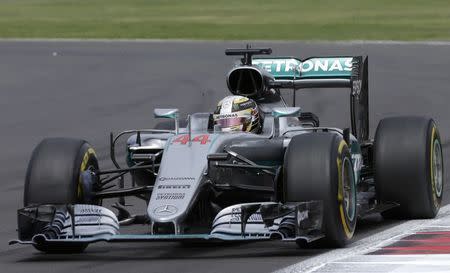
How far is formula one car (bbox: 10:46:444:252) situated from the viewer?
10672mm

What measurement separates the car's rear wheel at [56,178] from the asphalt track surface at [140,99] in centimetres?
45

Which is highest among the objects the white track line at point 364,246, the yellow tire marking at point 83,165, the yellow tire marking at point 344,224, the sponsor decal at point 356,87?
the sponsor decal at point 356,87

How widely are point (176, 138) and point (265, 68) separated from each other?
292cm

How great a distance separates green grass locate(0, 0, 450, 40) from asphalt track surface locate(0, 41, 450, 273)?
4043 millimetres

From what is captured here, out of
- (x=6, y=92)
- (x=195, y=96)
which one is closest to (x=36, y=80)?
(x=6, y=92)

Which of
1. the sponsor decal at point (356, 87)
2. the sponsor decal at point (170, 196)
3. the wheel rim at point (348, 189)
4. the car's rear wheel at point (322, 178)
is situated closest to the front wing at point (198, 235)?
the car's rear wheel at point (322, 178)

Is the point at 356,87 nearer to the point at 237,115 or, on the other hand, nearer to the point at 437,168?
the point at 437,168

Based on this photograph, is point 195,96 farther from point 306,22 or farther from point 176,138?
point 306,22

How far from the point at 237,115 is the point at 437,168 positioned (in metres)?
2.19

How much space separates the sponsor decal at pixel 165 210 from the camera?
35.0ft

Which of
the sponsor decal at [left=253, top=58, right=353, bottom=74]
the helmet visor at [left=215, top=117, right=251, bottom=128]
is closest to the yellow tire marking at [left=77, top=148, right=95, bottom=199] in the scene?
the helmet visor at [left=215, top=117, right=251, bottom=128]

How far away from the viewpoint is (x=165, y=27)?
45.4 metres

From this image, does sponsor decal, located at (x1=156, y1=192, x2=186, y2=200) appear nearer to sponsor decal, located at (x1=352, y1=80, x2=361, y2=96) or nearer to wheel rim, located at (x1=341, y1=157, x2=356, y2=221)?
wheel rim, located at (x1=341, y1=157, x2=356, y2=221)

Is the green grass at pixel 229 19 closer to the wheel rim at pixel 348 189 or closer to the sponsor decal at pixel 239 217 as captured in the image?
the wheel rim at pixel 348 189
